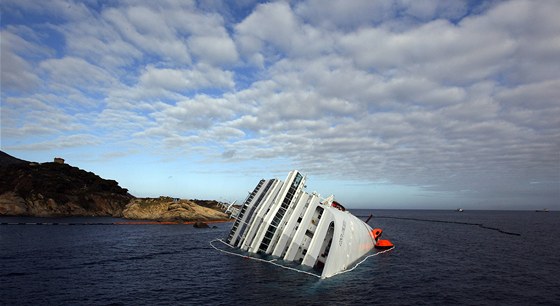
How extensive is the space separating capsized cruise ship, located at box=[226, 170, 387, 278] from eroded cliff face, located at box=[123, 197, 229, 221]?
88.1 metres

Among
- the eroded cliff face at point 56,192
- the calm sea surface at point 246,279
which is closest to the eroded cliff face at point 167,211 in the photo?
the eroded cliff face at point 56,192

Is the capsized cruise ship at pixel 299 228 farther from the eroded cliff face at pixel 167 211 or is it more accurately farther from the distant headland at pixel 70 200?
the distant headland at pixel 70 200

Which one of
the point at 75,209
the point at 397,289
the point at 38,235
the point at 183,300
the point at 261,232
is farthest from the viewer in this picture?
the point at 75,209

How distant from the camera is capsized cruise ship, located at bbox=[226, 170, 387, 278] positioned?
4008 centimetres

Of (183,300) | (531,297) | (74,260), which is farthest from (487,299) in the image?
(74,260)

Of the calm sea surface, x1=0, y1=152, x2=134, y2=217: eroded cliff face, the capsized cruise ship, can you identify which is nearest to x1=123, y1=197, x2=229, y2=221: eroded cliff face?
x1=0, y1=152, x2=134, y2=217: eroded cliff face

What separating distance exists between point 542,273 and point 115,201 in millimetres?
175607

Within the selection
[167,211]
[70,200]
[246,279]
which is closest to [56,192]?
[70,200]

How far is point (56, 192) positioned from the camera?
150750 mm

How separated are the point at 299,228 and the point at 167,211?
353ft

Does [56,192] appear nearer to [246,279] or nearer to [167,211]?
[167,211]

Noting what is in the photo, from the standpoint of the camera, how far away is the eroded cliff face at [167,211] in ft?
445

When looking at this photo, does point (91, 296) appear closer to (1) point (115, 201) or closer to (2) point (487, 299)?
(2) point (487, 299)

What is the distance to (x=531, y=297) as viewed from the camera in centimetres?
3388
